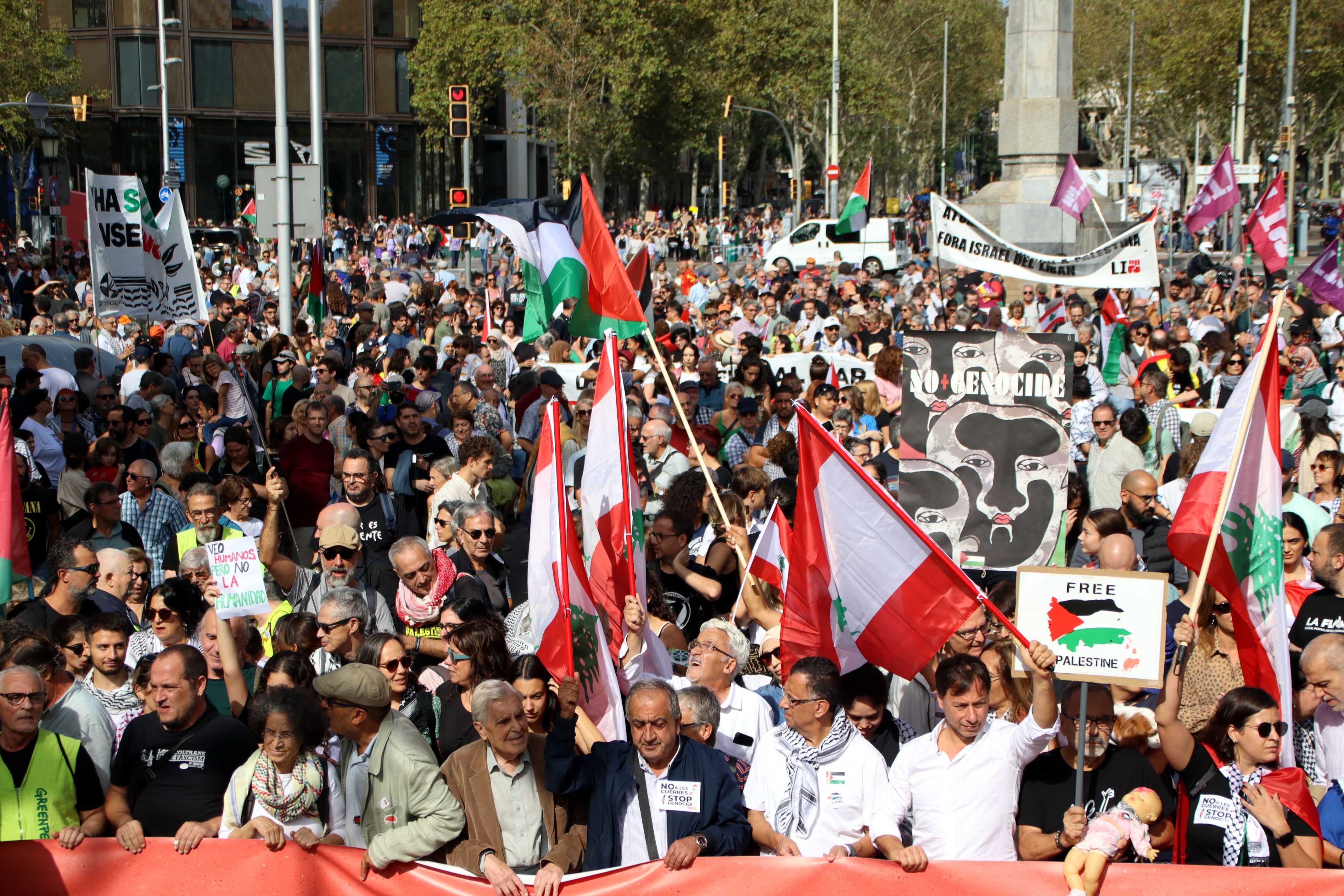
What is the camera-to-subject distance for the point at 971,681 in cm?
472

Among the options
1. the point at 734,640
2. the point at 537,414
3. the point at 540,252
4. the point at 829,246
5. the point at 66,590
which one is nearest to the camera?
the point at 734,640

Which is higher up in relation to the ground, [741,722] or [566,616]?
[566,616]

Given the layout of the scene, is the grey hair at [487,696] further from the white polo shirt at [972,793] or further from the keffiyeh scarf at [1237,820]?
the keffiyeh scarf at [1237,820]

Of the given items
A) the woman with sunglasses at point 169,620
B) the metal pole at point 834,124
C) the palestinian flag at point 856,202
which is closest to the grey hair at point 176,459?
the woman with sunglasses at point 169,620

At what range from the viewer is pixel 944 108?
65.2 meters

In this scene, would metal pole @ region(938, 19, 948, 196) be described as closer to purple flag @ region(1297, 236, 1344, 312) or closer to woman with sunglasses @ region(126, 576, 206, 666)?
purple flag @ region(1297, 236, 1344, 312)

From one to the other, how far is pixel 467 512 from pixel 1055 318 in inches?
394

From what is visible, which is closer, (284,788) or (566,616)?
(284,788)

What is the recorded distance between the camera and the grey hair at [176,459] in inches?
339

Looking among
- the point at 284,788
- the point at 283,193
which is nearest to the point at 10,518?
the point at 284,788

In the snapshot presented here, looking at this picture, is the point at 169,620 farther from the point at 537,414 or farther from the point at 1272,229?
the point at 1272,229

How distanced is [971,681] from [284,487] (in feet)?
15.7

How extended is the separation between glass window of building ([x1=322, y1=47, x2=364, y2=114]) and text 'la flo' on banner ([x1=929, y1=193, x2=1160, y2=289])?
47.4 metres

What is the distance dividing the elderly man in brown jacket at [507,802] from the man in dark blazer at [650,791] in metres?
0.09
